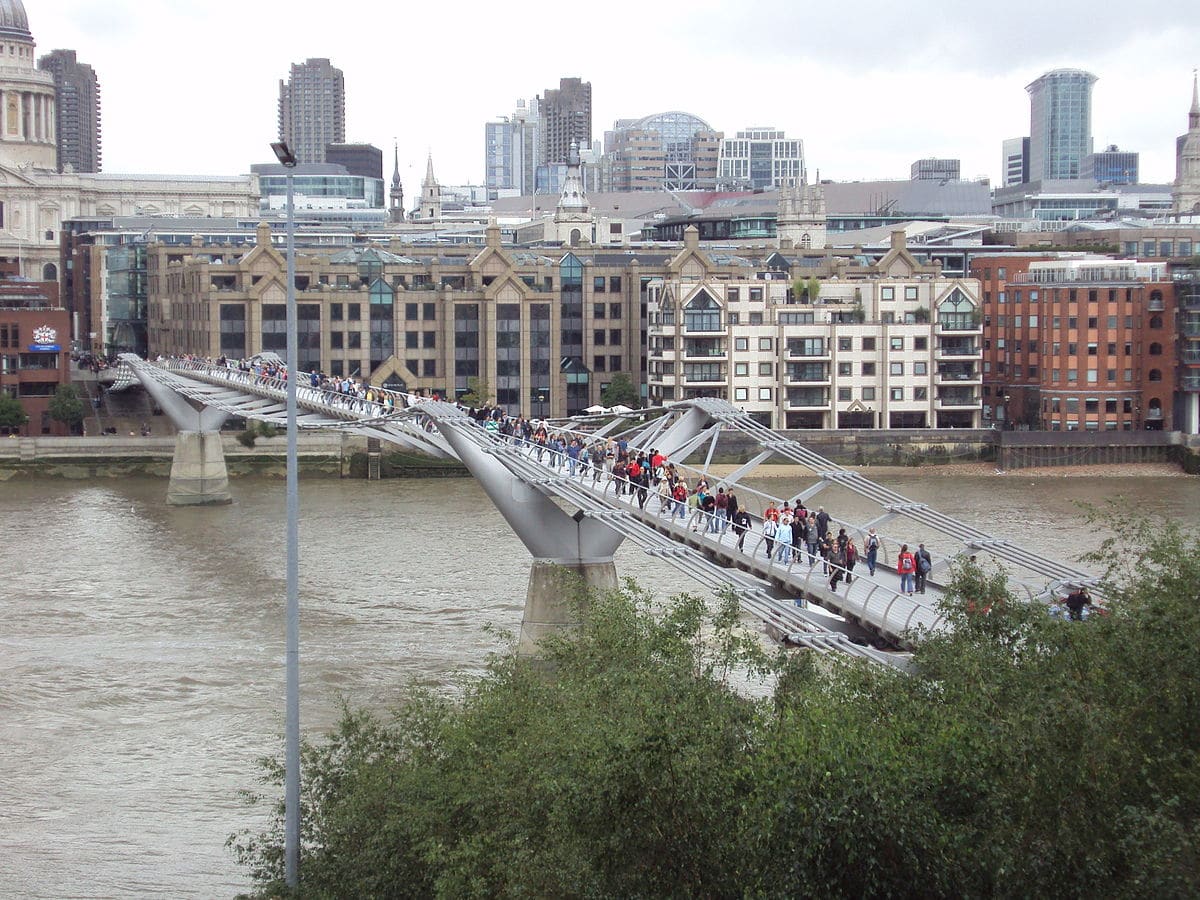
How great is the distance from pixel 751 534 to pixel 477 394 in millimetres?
42325

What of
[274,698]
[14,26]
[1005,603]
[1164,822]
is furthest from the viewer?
[14,26]

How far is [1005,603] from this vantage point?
47.4ft

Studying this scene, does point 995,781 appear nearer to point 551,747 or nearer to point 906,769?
point 906,769

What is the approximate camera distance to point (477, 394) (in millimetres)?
62844

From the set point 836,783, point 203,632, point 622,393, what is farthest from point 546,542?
point 622,393

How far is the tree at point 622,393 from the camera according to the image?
6350 centimetres

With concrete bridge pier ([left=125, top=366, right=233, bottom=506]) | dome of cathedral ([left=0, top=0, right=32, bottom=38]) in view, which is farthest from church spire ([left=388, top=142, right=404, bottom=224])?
concrete bridge pier ([left=125, top=366, right=233, bottom=506])

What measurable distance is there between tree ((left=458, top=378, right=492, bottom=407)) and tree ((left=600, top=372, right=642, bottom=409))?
402 cm

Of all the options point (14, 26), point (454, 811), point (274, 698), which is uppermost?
point (14, 26)

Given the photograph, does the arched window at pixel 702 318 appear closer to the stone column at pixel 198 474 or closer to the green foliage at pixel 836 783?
the stone column at pixel 198 474

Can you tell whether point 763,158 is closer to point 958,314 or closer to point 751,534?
point 958,314

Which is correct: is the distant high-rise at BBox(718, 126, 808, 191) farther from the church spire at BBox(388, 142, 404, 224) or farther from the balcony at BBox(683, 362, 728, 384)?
the balcony at BBox(683, 362, 728, 384)

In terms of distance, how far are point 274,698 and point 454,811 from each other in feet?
40.2

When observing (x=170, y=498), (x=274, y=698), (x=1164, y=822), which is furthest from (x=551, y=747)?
(x=170, y=498)
